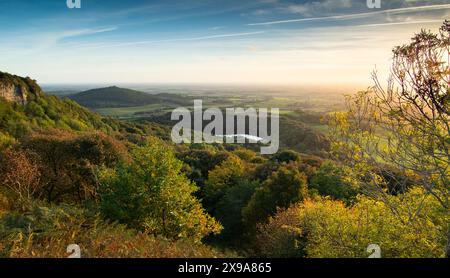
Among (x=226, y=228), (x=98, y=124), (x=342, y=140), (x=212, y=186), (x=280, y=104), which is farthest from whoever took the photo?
(x=280, y=104)

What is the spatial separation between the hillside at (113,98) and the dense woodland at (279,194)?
10684cm

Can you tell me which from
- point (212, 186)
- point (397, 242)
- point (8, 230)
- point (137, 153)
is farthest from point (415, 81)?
point (212, 186)

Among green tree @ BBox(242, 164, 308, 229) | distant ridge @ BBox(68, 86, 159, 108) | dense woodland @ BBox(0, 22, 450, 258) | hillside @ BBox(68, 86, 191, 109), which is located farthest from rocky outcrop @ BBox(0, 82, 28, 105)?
distant ridge @ BBox(68, 86, 159, 108)

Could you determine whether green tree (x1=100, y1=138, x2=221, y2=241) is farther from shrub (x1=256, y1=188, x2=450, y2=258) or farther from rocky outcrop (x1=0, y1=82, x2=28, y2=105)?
rocky outcrop (x1=0, y1=82, x2=28, y2=105)

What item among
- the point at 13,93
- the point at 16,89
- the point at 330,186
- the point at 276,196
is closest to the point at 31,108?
the point at 13,93

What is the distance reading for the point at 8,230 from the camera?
8625mm

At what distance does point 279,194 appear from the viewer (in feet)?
102

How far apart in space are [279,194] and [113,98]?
12867 cm

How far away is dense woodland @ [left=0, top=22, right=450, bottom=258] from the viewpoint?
813cm

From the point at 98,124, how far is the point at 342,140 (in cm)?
7368

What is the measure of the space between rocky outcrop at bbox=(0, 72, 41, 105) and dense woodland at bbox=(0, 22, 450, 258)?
38.1 m

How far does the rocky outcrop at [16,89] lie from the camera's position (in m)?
60.3
